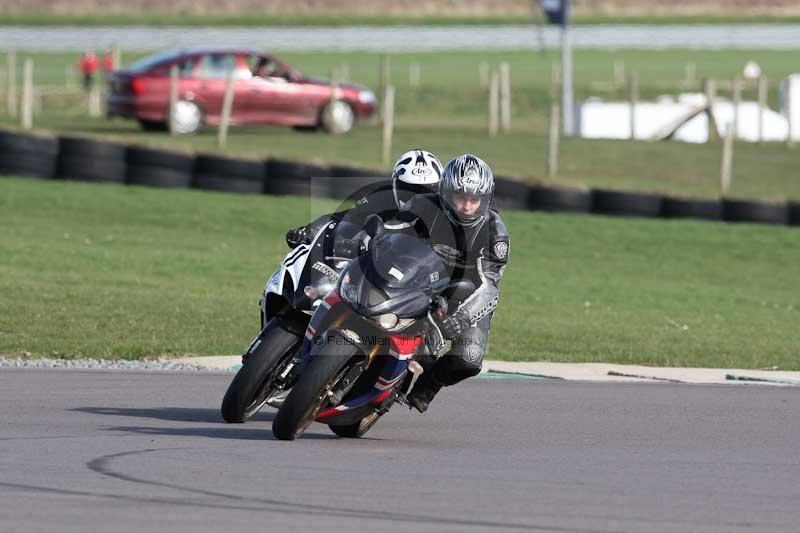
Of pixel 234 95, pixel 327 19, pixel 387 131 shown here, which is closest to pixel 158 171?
pixel 387 131

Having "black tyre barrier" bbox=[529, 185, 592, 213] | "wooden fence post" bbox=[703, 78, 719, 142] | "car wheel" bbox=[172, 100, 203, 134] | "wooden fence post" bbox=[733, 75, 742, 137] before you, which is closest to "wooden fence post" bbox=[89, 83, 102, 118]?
"car wheel" bbox=[172, 100, 203, 134]

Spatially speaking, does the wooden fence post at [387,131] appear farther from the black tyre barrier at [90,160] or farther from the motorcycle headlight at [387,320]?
the motorcycle headlight at [387,320]

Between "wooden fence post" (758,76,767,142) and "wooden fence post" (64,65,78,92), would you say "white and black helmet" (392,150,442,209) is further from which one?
"wooden fence post" (64,65,78,92)

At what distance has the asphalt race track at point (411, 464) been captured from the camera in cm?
598

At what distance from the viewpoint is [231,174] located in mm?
21938

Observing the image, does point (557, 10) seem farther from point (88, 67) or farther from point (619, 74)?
point (619, 74)

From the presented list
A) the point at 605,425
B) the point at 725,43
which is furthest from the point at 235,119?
the point at 725,43

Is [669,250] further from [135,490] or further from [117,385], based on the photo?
[135,490]

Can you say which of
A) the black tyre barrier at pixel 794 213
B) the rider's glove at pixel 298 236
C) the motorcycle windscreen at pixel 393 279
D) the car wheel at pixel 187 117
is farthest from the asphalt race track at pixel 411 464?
the car wheel at pixel 187 117

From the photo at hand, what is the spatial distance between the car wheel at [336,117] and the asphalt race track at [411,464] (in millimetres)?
21704

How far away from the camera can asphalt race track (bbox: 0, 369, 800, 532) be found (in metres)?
5.98

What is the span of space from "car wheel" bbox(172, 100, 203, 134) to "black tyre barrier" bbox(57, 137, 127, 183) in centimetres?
791

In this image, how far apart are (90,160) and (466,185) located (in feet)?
47.6

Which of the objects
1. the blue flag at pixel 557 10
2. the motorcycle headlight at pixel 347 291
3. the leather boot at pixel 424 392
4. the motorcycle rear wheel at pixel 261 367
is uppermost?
the blue flag at pixel 557 10
